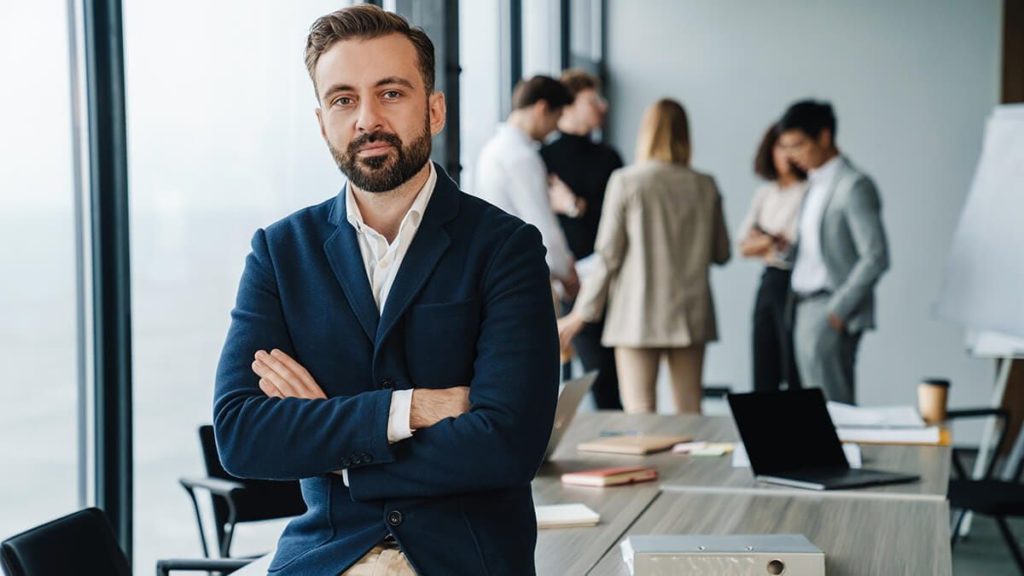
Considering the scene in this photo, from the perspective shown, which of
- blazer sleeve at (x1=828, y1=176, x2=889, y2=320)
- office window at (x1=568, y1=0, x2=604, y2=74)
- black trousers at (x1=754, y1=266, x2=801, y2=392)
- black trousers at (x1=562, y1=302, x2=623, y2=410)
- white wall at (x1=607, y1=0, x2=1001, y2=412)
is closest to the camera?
blazer sleeve at (x1=828, y1=176, x2=889, y2=320)

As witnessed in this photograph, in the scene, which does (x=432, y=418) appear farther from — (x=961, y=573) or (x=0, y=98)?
(x=961, y=573)

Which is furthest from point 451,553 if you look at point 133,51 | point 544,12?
point 544,12

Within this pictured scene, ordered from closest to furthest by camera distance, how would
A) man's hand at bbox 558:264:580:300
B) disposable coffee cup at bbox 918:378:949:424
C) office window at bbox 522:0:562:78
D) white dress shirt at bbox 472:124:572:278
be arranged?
1. disposable coffee cup at bbox 918:378:949:424
2. white dress shirt at bbox 472:124:572:278
3. man's hand at bbox 558:264:580:300
4. office window at bbox 522:0:562:78

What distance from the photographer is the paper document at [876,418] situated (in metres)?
3.77

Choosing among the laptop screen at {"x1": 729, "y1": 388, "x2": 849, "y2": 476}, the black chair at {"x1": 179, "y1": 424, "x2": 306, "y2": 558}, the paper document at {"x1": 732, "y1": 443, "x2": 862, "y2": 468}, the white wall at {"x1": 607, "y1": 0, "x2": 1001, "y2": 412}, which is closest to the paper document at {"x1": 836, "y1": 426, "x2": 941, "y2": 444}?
the paper document at {"x1": 732, "y1": 443, "x2": 862, "y2": 468}

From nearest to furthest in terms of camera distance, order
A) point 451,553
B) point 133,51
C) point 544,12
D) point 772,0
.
→ point 451,553, point 133,51, point 544,12, point 772,0

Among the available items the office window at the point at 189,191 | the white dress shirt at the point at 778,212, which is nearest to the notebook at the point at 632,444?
the office window at the point at 189,191

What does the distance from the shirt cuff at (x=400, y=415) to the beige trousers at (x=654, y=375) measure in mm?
3615

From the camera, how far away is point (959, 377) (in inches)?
311

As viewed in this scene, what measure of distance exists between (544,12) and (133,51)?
4289mm

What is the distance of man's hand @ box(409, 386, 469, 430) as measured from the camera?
1857 mm

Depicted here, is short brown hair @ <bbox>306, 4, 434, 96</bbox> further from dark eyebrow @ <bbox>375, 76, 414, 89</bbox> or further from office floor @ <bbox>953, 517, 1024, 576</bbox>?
office floor @ <bbox>953, 517, 1024, 576</bbox>

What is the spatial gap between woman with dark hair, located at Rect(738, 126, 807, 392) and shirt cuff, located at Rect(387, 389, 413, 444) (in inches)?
165

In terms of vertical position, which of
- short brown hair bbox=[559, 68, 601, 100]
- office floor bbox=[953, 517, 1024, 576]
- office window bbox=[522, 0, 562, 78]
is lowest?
office floor bbox=[953, 517, 1024, 576]
